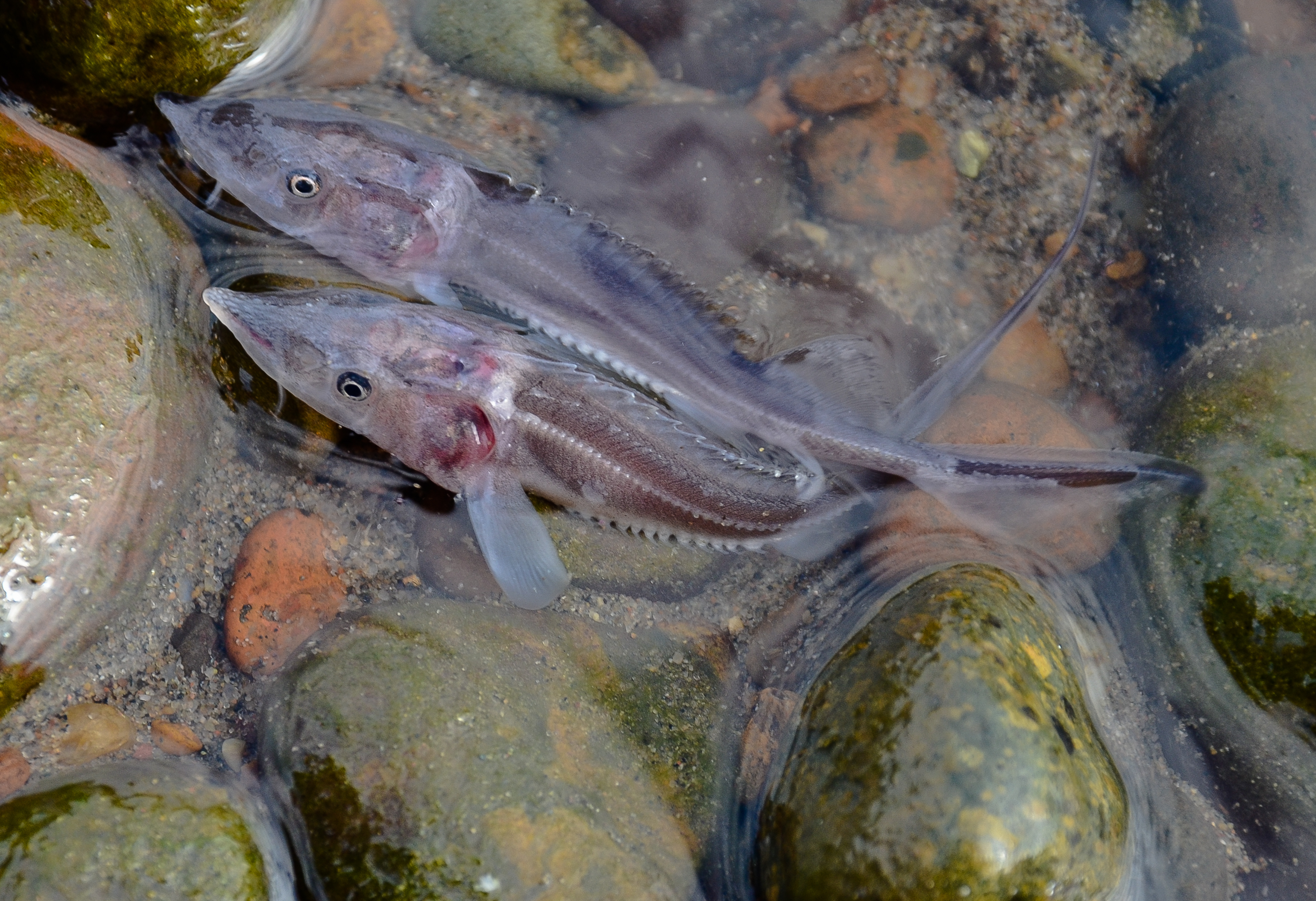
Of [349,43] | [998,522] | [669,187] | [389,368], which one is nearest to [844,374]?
[998,522]

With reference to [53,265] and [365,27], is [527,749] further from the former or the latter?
[365,27]

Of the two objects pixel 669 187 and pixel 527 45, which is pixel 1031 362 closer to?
pixel 669 187

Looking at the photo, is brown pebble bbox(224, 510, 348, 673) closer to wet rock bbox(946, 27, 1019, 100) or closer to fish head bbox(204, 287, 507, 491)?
fish head bbox(204, 287, 507, 491)

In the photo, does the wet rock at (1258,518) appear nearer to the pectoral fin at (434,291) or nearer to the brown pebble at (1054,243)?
the brown pebble at (1054,243)

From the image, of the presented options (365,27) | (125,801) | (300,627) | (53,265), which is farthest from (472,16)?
(125,801)

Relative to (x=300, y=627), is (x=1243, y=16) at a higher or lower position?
A: higher

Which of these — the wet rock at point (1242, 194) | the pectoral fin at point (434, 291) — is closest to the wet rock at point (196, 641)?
the pectoral fin at point (434, 291)
